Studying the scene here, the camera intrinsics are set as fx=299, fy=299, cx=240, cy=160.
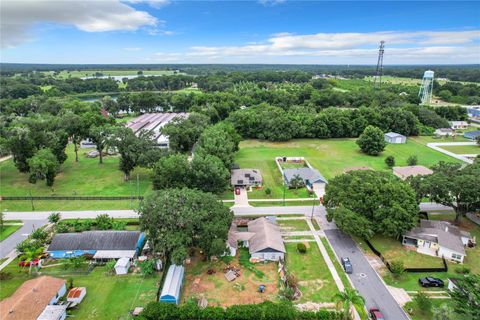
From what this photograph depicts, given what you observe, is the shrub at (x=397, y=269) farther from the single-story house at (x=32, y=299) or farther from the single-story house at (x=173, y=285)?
the single-story house at (x=32, y=299)

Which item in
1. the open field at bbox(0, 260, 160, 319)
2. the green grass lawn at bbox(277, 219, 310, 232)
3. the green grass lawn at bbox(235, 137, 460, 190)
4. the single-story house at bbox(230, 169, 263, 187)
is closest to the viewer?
the open field at bbox(0, 260, 160, 319)

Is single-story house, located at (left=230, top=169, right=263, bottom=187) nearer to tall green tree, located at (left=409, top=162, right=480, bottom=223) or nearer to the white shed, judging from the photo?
tall green tree, located at (left=409, top=162, right=480, bottom=223)

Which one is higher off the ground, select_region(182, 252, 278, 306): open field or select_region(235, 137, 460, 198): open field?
select_region(235, 137, 460, 198): open field

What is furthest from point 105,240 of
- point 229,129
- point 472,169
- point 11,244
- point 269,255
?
point 472,169

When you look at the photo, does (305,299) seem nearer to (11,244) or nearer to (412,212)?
(412,212)

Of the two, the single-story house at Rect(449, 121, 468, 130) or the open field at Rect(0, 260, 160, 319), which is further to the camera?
the single-story house at Rect(449, 121, 468, 130)

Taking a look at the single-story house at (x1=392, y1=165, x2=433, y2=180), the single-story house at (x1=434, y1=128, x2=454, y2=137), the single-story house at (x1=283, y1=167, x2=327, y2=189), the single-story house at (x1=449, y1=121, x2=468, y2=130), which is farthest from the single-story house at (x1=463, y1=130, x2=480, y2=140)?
the single-story house at (x1=283, y1=167, x2=327, y2=189)

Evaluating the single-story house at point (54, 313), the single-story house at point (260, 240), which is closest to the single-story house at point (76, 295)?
the single-story house at point (54, 313)

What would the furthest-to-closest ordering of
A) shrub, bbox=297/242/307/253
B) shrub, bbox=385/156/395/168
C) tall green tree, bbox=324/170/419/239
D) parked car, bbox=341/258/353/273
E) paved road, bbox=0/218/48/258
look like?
shrub, bbox=385/156/395/168 → paved road, bbox=0/218/48/258 → tall green tree, bbox=324/170/419/239 → shrub, bbox=297/242/307/253 → parked car, bbox=341/258/353/273
